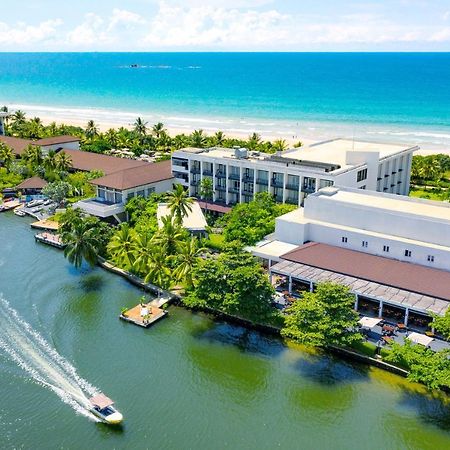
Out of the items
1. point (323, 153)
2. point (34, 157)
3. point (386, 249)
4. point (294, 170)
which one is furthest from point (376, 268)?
point (34, 157)

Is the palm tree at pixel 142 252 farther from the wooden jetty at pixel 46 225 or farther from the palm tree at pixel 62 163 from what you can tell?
the palm tree at pixel 62 163

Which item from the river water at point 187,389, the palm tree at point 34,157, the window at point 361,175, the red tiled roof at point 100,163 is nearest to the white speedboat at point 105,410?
the river water at point 187,389

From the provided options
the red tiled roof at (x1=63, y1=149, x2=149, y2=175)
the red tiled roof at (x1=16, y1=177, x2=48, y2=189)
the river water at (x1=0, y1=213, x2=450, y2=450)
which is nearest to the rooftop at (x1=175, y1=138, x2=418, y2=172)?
the red tiled roof at (x1=63, y1=149, x2=149, y2=175)

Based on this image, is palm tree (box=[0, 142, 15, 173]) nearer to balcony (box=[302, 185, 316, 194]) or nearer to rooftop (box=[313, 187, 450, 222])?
balcony (box=[302, 185, 316, 194])

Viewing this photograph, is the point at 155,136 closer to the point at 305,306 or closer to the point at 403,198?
the point at 403,198

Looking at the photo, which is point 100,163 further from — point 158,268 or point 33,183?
point 158,268
